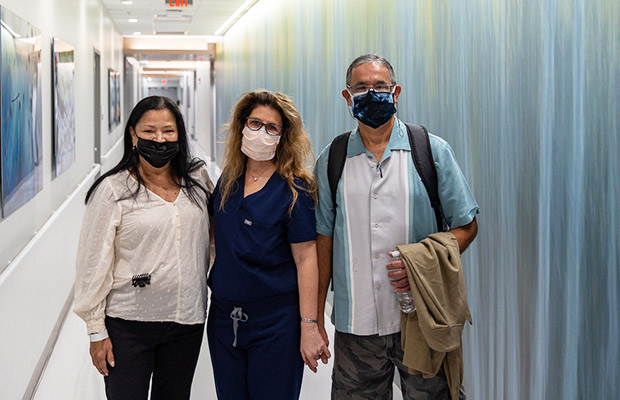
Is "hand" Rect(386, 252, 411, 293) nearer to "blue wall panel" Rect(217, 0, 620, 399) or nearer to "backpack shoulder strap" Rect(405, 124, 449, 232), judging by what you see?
"backpack shoulder strap" Rect(405, 124, 449, 232)

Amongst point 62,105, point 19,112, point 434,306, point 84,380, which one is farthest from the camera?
point 62,105

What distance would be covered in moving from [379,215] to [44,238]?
2918mm

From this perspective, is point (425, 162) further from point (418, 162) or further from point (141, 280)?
point (141, 280)

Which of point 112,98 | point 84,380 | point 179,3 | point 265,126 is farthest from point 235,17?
point 265,126

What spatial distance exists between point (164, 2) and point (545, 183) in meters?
8.61

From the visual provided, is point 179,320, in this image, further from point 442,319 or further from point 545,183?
point 545,183

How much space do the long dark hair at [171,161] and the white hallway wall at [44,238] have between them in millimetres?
1221

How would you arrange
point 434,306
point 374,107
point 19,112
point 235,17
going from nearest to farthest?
point 434,306 → point 374,107 → point 19,112 → point 235,17

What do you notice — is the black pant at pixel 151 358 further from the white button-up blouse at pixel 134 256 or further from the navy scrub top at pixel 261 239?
the navy scrub top at pixel 261 239

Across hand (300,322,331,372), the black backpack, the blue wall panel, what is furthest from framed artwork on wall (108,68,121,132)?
hand (300,322,331,372)

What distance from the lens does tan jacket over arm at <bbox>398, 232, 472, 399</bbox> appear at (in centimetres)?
200

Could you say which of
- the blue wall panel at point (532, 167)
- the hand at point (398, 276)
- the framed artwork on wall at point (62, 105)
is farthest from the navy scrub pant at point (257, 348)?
the framed artwork on wall at point (62, 105)

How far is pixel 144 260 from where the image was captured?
2.19 meters

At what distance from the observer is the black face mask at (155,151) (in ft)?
7.29
